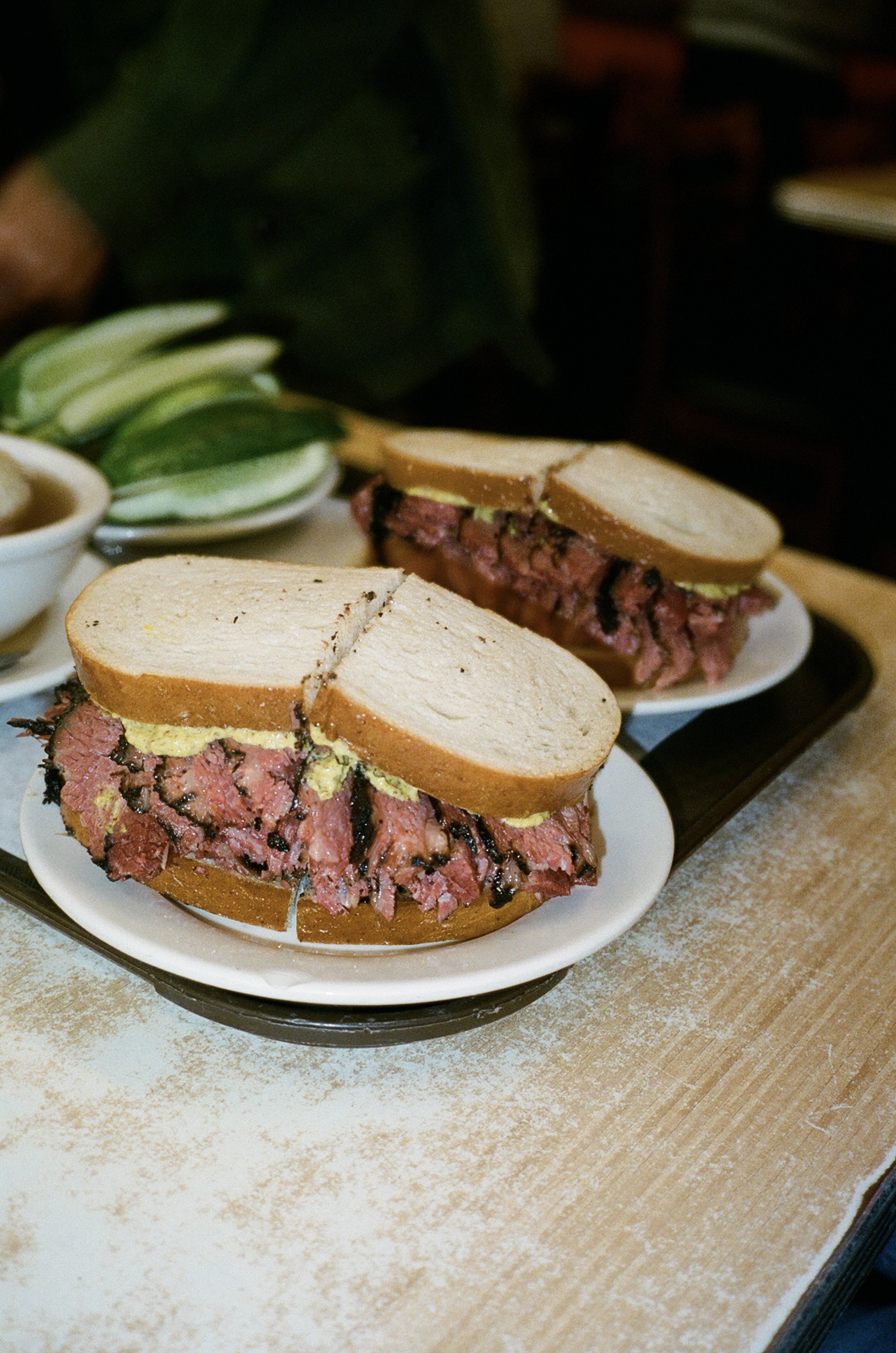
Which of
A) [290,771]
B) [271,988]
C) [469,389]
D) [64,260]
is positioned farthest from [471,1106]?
[469,389]

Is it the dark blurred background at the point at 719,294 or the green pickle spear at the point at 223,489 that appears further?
the dark blurred background at the point at 719,294

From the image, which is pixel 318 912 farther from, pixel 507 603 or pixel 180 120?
pixel 180 120

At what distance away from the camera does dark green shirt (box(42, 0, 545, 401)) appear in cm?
252

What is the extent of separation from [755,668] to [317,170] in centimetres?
186

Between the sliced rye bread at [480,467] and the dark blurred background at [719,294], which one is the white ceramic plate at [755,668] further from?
the dark blurred background at [719,294]

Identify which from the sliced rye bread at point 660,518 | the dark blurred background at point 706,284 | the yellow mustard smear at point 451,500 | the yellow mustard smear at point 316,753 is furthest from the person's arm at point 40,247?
the yellow mustard smear at point 316,753

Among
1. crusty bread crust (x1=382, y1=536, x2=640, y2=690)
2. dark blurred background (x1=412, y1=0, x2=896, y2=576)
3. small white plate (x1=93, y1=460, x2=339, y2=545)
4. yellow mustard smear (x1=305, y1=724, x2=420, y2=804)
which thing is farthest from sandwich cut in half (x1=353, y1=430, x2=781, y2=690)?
dark blurred background (x1=412, y1=0, x2=896, y2=576)

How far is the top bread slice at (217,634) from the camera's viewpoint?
982mm

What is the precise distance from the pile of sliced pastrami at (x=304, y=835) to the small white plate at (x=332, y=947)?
0.03 metres

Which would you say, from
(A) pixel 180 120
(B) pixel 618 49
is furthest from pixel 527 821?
(B) pixel 618 49

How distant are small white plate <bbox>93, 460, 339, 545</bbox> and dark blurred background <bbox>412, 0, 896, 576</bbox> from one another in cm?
204

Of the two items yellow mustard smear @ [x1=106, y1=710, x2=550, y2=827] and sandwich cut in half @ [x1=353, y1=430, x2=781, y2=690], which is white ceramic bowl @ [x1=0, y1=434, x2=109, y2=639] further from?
sandwich cut in half @ [x1=353, y1=430, x2=781, y2=690]

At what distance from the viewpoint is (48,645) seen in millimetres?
1370

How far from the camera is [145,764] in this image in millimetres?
1012
